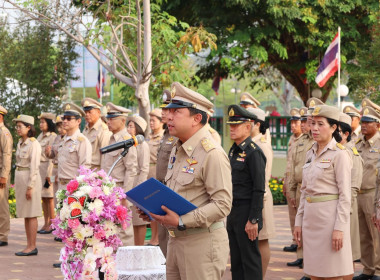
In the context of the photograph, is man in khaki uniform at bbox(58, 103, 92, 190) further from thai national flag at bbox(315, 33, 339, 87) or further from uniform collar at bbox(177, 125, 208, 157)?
thai national flag at bbox(315, 33, 339, 87)

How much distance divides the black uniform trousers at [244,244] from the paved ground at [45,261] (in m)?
1.90

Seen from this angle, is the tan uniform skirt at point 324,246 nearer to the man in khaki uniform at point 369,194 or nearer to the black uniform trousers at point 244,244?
the black uniform trousers at point 244,244

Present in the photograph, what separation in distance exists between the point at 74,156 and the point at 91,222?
4.18 m

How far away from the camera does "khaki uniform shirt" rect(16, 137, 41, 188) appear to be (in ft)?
35.6

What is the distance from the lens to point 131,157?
31.7ft

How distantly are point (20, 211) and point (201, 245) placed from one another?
21.3 ft

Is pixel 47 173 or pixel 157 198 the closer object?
pixel 157 198

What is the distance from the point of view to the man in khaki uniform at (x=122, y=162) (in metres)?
9.62

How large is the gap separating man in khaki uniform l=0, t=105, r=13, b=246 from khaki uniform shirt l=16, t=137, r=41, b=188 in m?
0.36

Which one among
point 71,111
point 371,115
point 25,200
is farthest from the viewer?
point 25,200

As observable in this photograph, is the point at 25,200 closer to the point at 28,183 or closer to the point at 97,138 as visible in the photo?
the point at 28,183

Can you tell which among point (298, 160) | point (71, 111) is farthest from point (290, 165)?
point (71, 111)

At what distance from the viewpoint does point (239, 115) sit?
23.5ft

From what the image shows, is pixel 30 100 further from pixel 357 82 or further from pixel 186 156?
pixel 186 156
